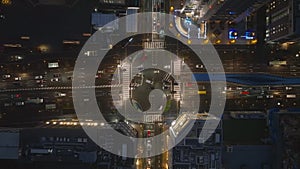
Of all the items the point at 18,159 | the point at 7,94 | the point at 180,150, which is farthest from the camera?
the point at 7,94

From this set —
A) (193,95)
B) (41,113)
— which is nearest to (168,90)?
(193,95)

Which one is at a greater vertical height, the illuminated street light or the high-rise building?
the illuminated street light

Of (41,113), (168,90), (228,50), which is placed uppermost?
(228,50)

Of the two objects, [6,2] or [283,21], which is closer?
[283,21]

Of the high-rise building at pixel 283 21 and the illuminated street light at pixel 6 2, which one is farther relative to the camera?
the illuminated street light at pixel 6 2

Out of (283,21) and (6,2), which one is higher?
(6,2)

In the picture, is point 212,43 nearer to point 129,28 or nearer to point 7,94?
point 129,28

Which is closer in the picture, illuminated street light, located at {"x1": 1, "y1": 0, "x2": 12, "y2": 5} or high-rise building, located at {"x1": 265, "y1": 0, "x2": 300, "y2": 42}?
high-rise building, located at {"x1": 265, "y1": 0, "x2": 300, "y2": 42}

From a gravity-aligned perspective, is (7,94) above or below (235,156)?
above
